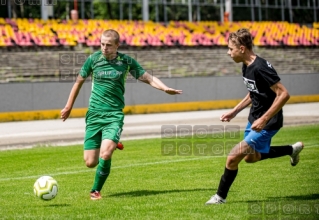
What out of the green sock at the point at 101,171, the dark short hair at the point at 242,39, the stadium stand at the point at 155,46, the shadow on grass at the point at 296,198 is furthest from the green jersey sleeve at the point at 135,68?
the stadium stand at the point at 155,46

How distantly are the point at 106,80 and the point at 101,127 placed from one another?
0.65 m

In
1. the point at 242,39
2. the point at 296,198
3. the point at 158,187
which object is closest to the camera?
the point at 242,39

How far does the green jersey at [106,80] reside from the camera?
9602 mm

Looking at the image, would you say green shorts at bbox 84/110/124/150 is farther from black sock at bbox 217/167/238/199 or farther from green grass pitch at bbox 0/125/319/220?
black sock at bbox 217/167/238/199

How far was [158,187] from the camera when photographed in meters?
10.5

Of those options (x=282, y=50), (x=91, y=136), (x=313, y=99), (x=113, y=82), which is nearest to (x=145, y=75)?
(x=113, y=82)

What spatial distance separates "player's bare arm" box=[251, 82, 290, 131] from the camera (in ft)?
27.1

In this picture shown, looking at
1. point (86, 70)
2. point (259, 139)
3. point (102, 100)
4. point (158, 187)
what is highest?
point (86, 70)

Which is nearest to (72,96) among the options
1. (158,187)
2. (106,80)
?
(106,80)

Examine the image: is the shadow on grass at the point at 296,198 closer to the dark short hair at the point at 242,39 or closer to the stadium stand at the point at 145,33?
the dark short hair at the point at 242,39

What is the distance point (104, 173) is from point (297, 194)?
2583mm

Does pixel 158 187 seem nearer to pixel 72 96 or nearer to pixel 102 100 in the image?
pixel 102 100

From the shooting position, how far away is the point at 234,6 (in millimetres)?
49281

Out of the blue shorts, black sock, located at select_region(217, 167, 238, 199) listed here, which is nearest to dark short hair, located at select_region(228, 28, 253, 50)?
the blue shorts
